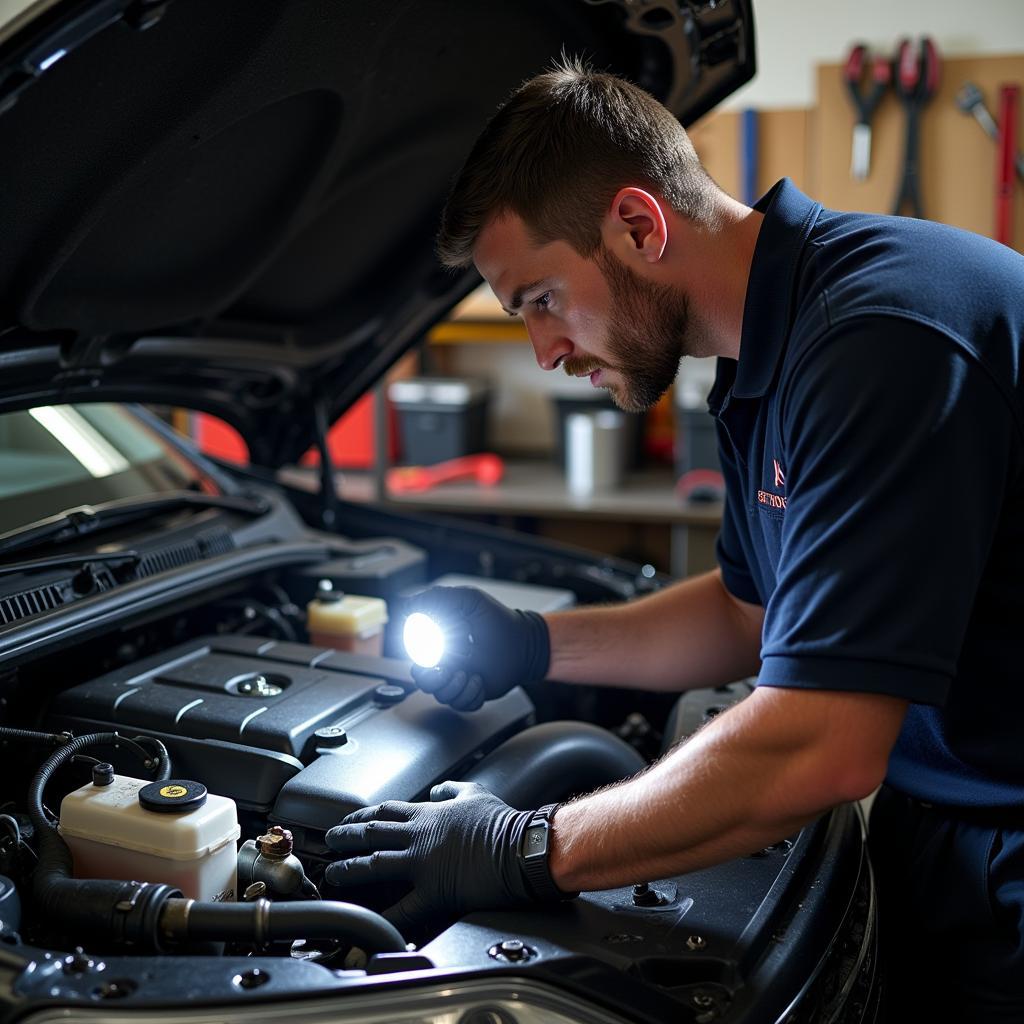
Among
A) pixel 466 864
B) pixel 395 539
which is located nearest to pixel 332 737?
pixel 466 864

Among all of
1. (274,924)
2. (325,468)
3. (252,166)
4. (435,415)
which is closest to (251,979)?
(274,924)

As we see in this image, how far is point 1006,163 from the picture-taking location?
3148 mm

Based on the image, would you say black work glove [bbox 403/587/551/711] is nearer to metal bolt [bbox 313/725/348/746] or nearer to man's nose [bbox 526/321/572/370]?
metal bolt [bbox 313/725/348/746]

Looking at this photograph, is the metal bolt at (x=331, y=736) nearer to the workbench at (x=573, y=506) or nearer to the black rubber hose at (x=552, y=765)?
the black rubber hose at (x=552, y=765)

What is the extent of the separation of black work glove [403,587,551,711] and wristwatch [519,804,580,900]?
346mm

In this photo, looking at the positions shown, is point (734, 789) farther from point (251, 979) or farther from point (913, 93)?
point (913, 93)

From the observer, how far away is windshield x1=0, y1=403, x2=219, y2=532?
5.37 ft

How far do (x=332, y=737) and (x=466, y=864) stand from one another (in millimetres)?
270

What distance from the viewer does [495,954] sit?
38.9 inches

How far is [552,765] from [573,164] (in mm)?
669

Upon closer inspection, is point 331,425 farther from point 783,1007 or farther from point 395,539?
point 783,1007

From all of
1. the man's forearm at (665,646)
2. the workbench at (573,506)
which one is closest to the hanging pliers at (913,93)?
the workbench at (573,506)

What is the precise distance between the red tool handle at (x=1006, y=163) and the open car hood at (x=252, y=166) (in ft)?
6.02

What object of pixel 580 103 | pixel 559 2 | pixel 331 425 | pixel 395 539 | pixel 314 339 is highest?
pixel 559 2
